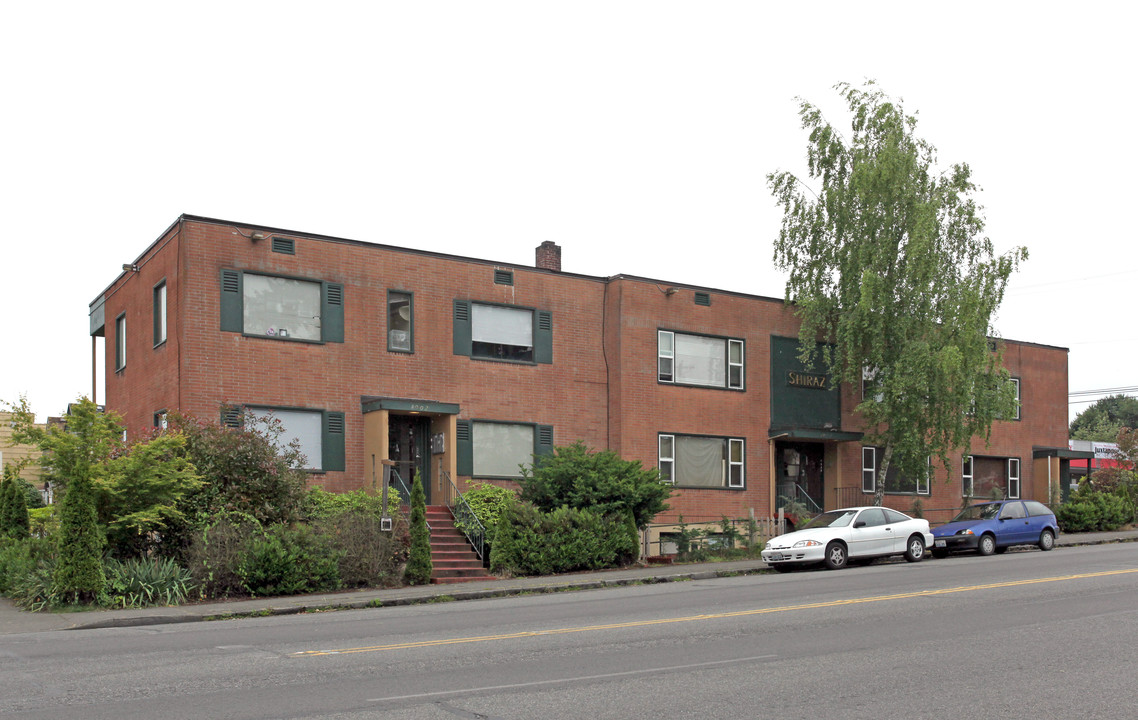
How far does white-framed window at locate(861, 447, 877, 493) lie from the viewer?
3441cm

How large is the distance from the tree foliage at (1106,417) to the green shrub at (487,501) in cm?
7624

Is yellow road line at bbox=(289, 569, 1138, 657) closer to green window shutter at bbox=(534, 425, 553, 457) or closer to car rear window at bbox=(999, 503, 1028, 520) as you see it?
car rear window at bbox=(999, 503, 1028, 520)

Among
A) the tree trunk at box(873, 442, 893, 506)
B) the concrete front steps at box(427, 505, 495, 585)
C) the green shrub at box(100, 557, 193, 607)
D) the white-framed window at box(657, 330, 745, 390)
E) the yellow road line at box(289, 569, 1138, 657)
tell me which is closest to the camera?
the yellow road line at box(289, 569, 1138, 657)

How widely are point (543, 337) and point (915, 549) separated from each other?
10605 millimetres

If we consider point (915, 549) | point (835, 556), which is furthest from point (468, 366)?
point (915, 549)

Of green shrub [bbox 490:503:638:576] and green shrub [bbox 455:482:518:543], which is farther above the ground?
green shrub [bbox 455:482:518:543]

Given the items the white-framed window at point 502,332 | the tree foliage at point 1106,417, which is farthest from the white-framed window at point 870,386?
the tree foliage at point 1106,417

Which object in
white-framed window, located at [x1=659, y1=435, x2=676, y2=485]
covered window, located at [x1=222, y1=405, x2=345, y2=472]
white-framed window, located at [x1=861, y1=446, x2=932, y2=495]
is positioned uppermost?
covered window, located at [x1=222, y1=405, x2=345, y2=472]

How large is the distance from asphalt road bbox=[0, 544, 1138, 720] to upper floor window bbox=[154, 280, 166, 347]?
10490 millimetres

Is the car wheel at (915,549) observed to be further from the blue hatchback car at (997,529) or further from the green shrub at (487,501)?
the green shrub at (487,501)

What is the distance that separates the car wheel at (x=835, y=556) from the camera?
78.3ft

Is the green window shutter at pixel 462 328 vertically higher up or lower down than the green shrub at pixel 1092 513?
higher up

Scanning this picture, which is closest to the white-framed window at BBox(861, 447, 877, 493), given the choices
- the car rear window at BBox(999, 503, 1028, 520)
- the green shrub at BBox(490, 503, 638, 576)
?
the car rear window at BBox(999, 503, 1028, 520)

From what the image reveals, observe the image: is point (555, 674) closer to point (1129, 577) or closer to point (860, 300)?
point (1129, 577)
